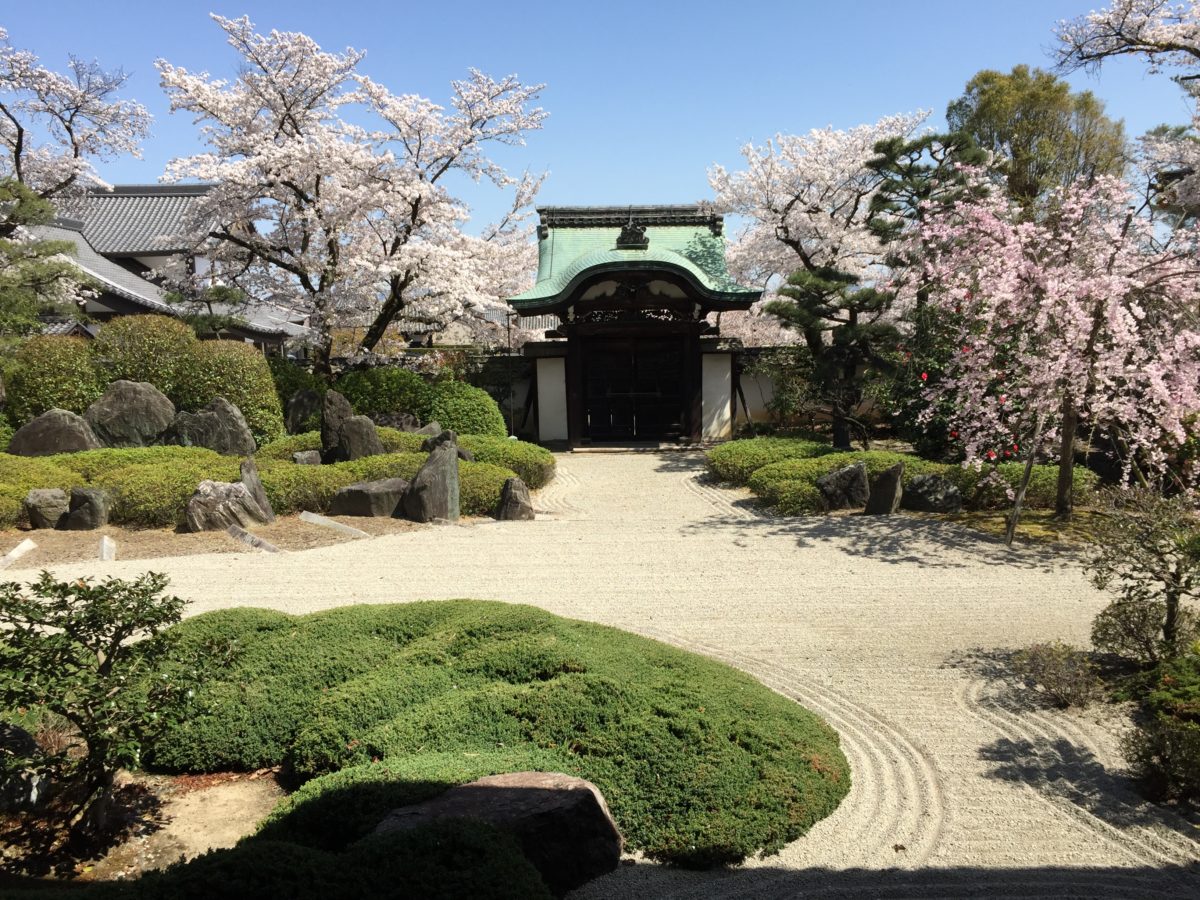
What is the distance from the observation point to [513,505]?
1073cm

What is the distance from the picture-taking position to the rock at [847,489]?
35.7 ft

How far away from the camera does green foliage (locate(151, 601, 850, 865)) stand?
3.51m

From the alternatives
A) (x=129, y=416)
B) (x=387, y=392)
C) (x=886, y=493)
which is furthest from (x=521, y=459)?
(x=129, y=416)

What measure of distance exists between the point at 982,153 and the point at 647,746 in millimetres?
15631

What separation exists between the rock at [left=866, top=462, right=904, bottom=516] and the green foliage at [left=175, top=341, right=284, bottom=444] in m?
10.4

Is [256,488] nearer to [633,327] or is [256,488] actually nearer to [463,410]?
[463,410]

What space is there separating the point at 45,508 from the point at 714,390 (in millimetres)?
13547

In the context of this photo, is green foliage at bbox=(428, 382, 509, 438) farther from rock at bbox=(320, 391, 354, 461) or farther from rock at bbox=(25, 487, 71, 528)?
rock at bbox=(25, 487, 71, 528)

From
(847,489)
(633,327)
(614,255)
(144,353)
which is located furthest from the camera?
(633,327)

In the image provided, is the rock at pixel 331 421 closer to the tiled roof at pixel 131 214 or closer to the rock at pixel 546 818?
the rock at pixel 546 818

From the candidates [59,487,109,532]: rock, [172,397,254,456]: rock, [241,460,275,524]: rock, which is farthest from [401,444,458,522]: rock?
[172,397,254,456]: rock

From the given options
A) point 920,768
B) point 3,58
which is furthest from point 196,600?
point 3,58

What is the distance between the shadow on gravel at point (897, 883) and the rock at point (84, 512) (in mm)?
8684

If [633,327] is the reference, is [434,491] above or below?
below
